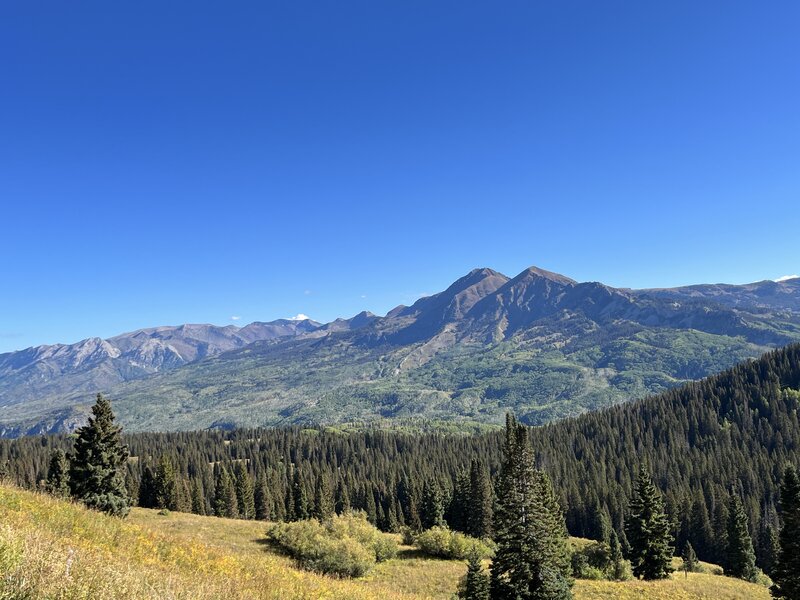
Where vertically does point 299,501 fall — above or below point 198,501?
below

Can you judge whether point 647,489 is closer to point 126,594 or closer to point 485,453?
point 126,594

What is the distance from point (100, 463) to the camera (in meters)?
52.5

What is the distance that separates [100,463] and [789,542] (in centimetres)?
7459

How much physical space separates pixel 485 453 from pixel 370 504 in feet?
242

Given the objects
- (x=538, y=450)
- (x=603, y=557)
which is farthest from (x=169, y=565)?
(x=538, y=450)

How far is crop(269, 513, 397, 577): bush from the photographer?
145 feet

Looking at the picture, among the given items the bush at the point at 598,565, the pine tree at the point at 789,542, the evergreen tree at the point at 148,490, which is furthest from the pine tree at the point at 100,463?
the pine tree at the point at 789,542

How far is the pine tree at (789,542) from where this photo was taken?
45406mm

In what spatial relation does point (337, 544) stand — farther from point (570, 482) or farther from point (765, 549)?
point (570, 482)

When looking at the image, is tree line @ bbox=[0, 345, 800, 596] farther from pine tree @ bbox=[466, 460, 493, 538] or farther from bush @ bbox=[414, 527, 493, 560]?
bush @ bbox=[414, 527, 493, 560]

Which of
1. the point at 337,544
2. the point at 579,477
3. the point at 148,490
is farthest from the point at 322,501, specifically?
the point at 579,477

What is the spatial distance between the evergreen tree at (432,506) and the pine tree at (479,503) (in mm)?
10355

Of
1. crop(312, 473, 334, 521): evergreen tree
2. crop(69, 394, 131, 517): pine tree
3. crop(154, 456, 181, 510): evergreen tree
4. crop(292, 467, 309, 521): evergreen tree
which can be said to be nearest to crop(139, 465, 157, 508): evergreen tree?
crop(154, 456, 181, 510): evergreen tree

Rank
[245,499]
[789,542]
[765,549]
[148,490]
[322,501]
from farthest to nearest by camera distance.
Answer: [245,499] → [148,490] → [322,501] → [765,549] → [789,542]
